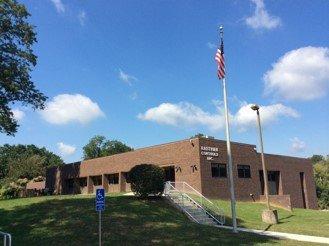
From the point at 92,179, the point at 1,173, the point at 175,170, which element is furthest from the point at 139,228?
the point at 1,173

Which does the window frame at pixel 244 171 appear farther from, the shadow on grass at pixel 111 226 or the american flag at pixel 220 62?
the american flag at pixel 220 62

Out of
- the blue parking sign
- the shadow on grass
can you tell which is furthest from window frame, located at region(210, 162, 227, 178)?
the blue parking sign

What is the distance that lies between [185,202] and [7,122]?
44.0ft

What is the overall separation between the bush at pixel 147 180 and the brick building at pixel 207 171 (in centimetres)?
799

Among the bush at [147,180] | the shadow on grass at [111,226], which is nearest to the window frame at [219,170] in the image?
the bush at [147,180]

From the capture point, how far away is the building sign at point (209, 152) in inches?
1449

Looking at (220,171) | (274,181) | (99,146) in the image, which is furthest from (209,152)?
(99,146)

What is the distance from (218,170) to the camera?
38.0 metres

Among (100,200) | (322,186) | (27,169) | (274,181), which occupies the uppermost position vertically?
(27,169)

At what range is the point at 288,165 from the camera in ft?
165

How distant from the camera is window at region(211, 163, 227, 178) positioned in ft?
123

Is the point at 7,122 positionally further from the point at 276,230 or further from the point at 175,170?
the point at 276,230

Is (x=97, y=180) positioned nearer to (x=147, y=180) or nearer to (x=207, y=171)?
(x=207, y=171)

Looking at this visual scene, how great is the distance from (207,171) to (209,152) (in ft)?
5.65
